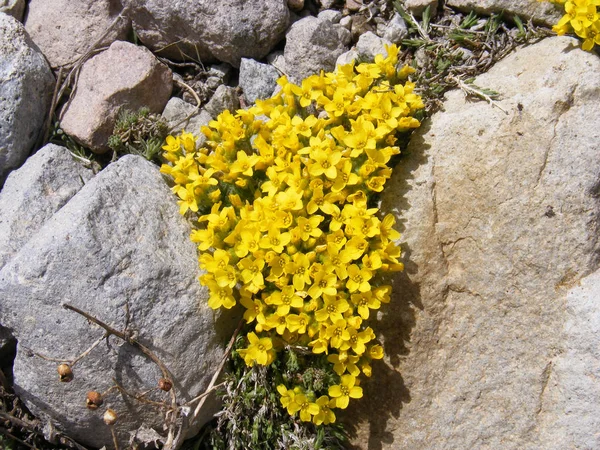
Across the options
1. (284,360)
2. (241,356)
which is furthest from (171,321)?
(284,360)

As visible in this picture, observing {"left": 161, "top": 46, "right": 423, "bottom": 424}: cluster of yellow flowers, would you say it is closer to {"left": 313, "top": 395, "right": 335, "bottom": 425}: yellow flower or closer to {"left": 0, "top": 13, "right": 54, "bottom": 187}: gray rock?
{"left": 313, "top": 395, "right": 335, "bottom": 425}: yellow flower

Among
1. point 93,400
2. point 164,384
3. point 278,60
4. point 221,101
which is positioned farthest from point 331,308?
point 278,60

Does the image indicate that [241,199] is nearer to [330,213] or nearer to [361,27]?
[330,213]

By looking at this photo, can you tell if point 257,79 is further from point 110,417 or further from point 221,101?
point 110,417

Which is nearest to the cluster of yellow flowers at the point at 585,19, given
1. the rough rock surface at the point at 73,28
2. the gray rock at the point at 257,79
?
the gray rock at the point at 257,79

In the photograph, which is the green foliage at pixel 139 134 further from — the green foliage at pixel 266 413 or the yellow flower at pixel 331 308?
the yellow flower at pixel 331 308
